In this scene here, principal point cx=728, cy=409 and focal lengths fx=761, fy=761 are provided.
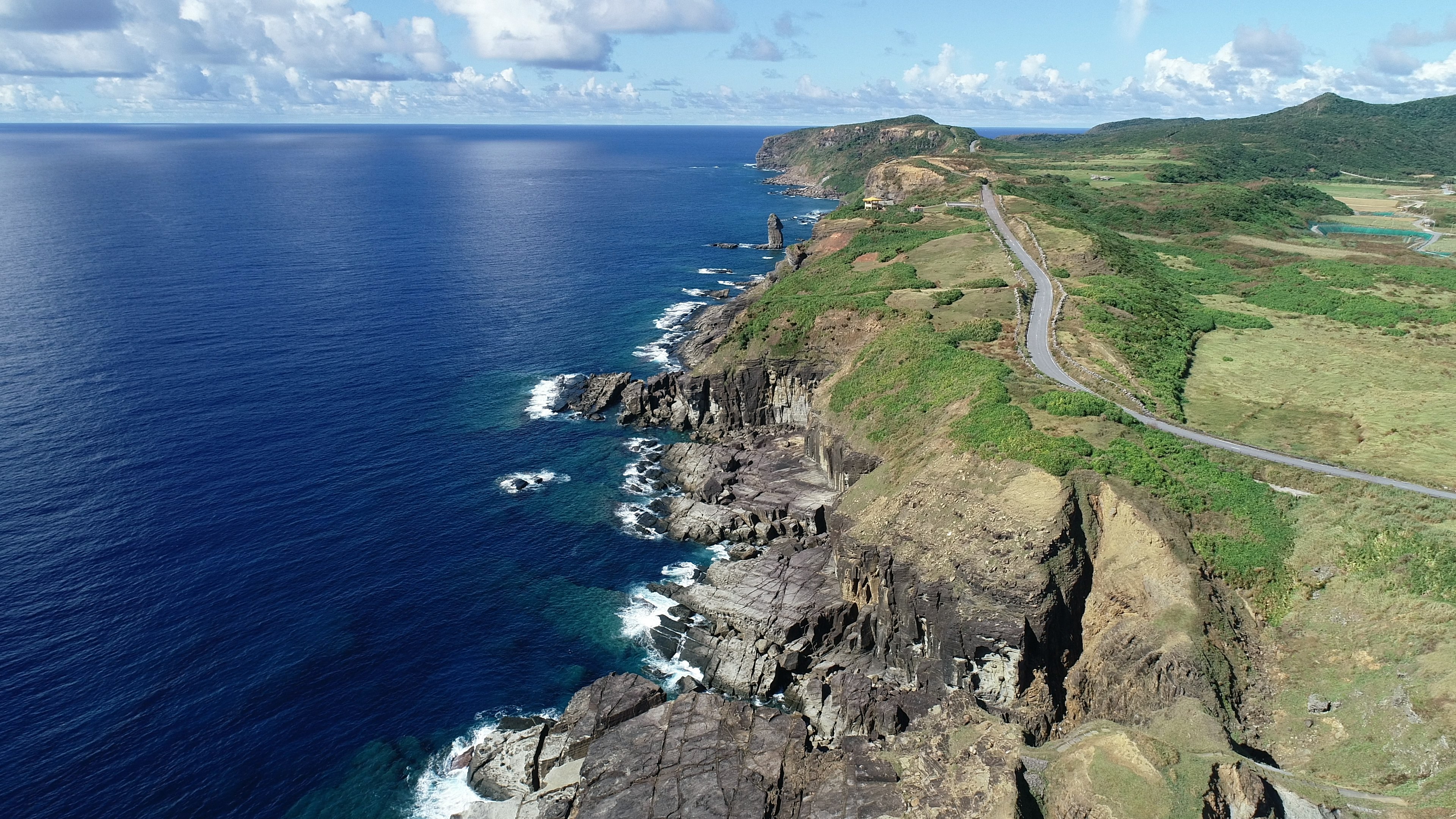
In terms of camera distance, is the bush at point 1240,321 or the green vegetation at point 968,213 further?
the green vegetation at point 968,213

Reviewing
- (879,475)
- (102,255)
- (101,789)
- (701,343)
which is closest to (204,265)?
(102,255)

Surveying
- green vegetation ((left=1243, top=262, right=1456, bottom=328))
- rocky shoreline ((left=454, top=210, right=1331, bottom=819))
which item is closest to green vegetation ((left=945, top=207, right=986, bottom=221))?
green vegetation ((left=1243, top=262, right=1456, bottom=328))

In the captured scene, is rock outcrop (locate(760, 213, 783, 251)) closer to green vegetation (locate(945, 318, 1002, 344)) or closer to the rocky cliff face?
the rocky cliff face

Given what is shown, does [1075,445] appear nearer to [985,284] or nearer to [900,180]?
[985,284]

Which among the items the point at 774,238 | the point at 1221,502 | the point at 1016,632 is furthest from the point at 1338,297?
the point at 774,238

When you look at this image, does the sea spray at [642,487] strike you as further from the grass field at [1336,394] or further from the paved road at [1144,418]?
the grass field at [1336,394]

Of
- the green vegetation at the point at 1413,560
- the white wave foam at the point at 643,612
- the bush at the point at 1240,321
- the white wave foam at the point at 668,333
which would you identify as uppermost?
the bush at the point at 1240,321

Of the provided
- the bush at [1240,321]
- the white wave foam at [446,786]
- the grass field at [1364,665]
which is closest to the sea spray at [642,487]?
the white wave foam at [446,786]
